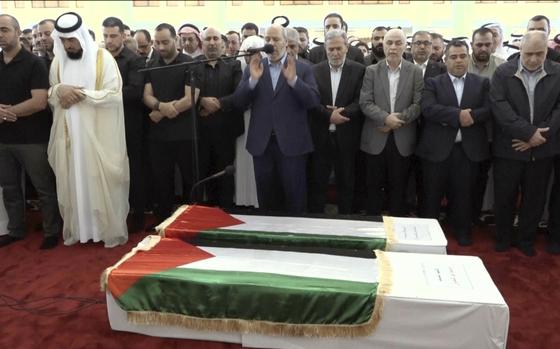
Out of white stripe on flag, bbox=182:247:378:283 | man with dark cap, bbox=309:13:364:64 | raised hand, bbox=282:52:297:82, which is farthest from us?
man with dark cap, bbox=309:13:364:64

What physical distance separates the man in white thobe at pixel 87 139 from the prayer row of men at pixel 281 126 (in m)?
0.01

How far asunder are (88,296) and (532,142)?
124 inches

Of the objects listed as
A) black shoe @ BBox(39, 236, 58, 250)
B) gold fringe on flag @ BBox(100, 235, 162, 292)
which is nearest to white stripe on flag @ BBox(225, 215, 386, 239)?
gold fringe on flag @ BBox(100, 235, 162, 292)

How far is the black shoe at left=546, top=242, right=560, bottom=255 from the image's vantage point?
3648 millimetres

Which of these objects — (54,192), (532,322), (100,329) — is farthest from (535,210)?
(54,192)

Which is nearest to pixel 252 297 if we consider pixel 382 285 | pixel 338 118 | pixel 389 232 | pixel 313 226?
pixel 382 285

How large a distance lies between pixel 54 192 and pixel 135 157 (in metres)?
0.71

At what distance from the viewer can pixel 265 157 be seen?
371 centimetres

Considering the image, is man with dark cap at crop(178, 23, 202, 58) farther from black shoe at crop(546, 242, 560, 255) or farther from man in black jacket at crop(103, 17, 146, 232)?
→ black shoe at crop(546, 242, 560, 255)

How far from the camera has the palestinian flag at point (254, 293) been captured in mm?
2244

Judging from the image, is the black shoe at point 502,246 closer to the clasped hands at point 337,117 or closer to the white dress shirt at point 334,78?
the clasped hands at point 337,117

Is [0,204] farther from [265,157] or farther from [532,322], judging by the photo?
[532,322]

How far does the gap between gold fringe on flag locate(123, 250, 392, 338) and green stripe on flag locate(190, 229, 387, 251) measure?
413mm

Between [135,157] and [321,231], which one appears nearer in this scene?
[321,231]
